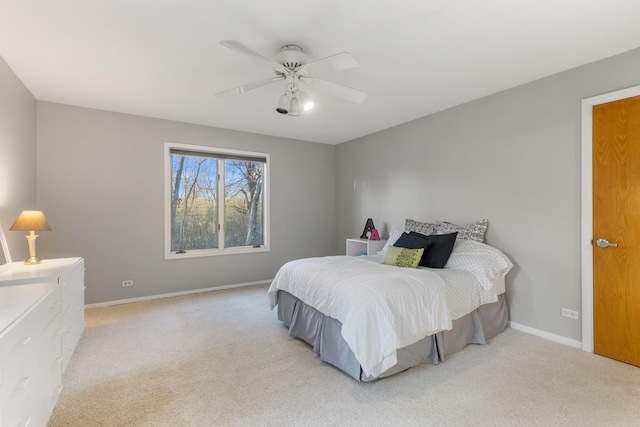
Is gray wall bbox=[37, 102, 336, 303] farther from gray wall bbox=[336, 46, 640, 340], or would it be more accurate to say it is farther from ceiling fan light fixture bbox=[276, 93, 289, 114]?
gray wall bbox=[336, 46, 640, 340]

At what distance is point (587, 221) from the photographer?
2.68 meters

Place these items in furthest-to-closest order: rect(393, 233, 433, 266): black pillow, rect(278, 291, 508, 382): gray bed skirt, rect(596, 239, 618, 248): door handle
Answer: rect(393, 233, 433, 266): black pillow → rect(596, 239, 618, 248): door handle → rect(278, 291, 508, 382): gray bed skirt

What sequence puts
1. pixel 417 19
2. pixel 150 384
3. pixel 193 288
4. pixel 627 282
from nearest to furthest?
1. pixel 417 19
2. pixel 150 384
3. pixel 627 282
4. pixel 193 288

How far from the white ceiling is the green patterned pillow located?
1733 mm

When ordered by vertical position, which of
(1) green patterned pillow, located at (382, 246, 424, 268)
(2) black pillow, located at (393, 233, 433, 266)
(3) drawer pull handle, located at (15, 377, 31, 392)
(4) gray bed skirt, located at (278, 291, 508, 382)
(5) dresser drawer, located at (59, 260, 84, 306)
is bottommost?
(4) gray bed skirt, located at (278, 291, 508, 382)

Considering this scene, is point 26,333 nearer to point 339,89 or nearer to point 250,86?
point 250,86

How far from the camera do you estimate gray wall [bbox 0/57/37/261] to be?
8.64 feet

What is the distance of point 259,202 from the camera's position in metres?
5.19

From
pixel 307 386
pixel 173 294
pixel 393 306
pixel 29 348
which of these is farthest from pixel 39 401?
pixel 173 294

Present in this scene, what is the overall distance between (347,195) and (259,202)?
1637 millimetres

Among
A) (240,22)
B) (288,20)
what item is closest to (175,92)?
(240,22)

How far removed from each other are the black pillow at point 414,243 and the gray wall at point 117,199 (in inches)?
102

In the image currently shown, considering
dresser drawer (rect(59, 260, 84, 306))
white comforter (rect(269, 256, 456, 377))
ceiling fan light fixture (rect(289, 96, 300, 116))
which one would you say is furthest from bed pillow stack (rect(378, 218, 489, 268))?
dresser drawer (rect(59, 260, 84, 306))

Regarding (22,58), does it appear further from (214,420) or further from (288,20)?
(214,420)
